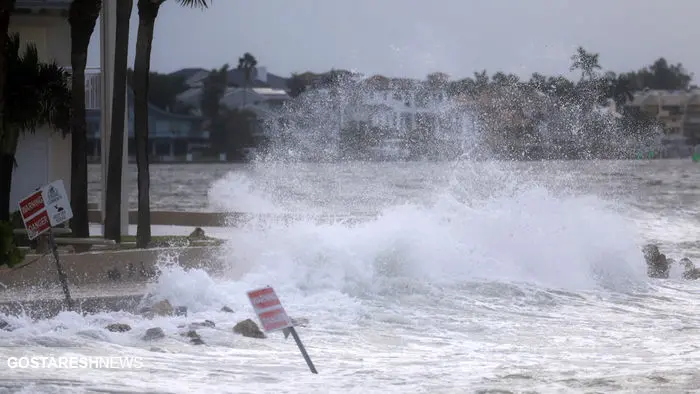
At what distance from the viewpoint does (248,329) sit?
1571cm

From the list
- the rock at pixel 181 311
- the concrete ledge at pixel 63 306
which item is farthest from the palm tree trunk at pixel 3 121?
the rock at pixel 181 311

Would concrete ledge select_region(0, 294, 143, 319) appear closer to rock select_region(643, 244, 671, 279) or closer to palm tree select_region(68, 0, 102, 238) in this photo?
palm tree select_region(68, 0, 102, 238)

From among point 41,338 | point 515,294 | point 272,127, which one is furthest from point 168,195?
point 41,338

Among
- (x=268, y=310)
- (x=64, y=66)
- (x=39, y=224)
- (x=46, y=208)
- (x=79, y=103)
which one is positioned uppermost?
(x=64, y=66)

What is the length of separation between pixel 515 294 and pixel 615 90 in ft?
141

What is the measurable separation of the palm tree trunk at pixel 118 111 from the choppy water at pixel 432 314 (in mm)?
2392

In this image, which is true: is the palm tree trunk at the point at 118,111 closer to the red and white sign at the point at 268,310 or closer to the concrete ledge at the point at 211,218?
the concrete ledge at the point at 211,218

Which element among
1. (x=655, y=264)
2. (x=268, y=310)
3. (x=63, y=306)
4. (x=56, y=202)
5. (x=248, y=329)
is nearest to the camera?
(x=268, y=310)

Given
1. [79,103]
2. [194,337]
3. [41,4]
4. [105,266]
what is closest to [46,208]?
[194,337]

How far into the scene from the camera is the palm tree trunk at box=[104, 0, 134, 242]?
920 inches

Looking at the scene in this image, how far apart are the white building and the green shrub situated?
9.74 meters

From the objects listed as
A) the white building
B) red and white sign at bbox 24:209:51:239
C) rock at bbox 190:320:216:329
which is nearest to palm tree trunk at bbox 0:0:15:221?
the white building

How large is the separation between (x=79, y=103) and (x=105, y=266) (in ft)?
15.7

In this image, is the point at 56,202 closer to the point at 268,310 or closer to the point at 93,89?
the point at 268,310
